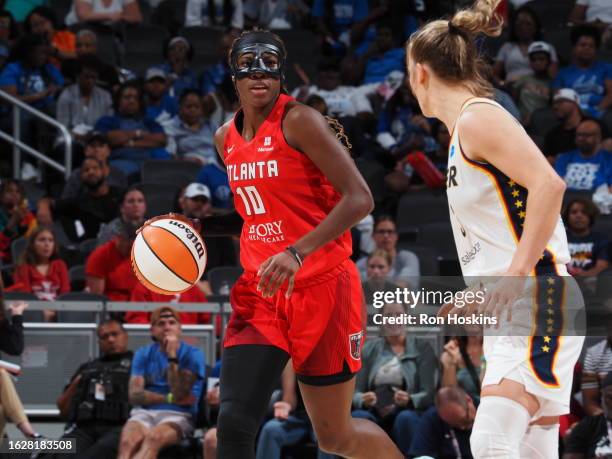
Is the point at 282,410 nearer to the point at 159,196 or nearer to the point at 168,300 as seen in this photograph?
the point at 168,300

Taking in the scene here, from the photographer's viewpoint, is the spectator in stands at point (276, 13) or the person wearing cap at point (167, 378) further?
the spectator in stands at point (276, 13)

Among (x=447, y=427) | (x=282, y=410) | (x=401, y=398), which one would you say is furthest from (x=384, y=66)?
(x=447, y=427)

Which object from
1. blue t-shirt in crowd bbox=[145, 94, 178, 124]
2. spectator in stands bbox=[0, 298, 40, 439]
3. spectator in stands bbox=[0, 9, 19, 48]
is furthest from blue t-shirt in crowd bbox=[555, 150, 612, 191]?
spectator in stands bbox=[0, 9, 19, 48]

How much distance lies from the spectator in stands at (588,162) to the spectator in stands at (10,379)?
534 centimetres

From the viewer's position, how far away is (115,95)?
12.6 m

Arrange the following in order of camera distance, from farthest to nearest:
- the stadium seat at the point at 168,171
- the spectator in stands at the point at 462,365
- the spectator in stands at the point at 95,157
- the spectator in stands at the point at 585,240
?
the stadium seat at the point at 168,171 → the spectator in stands at the point at 95,157 → the spectator in stands at the point at 585,240 → the spectator in stands at the point at 462,365

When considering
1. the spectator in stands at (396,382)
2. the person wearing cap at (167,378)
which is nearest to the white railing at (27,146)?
the person wearing cap at (167,378)

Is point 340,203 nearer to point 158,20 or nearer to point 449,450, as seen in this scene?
point 449,450

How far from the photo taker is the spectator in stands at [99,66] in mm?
12938

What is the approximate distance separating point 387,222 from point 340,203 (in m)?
5.50

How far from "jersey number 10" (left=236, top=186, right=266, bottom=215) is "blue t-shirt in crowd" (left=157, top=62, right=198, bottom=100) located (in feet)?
27.3

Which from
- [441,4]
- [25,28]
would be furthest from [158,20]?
[441,4]

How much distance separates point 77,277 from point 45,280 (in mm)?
487

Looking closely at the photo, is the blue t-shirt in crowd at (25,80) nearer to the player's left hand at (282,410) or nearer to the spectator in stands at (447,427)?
the player's left hand at (282,410)
